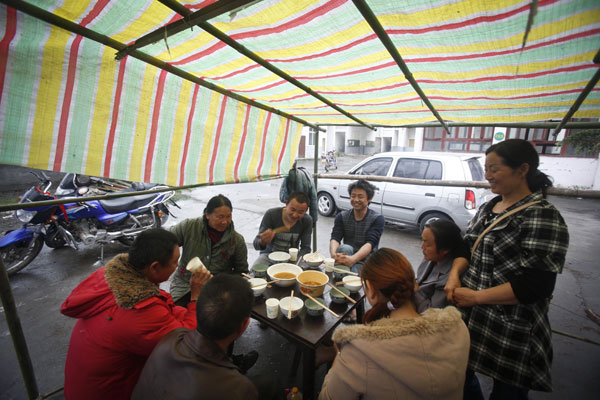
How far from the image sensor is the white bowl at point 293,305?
1.95 m

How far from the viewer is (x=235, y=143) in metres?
3.18

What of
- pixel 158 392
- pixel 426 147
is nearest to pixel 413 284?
pixel 158 392

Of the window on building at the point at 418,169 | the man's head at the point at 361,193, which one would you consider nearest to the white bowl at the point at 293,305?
the man's head at the point at 361,193

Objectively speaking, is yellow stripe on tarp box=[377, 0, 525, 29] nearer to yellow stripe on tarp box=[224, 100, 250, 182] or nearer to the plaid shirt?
the plaid shirt

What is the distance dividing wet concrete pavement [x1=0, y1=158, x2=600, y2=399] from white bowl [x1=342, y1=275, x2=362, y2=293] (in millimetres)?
997

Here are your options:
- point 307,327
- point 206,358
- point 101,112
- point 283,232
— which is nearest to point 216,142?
point 101,112

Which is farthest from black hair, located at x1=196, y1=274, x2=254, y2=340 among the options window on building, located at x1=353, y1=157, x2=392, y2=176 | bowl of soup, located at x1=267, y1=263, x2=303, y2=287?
window on building, located at x1=353, y1=157, x2=392, y2=176

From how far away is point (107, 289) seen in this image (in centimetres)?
151

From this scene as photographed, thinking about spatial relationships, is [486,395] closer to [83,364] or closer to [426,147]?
[83,364]

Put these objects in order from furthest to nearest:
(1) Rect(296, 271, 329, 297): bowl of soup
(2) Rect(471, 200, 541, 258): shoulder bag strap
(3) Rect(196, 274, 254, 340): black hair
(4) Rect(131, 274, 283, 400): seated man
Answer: (1) Rect(296, 271, 329, 297): bowl of soup → (2) Rect(471, 200, 541, 258): shoulder bag strap → (3) Rect(196, 274, 254, 340): black hair → (4) Rect(131, 274, 283, 400): seated man

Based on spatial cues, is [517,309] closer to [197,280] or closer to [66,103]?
[197,280]

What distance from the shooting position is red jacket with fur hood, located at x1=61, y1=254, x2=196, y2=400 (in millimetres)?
1408

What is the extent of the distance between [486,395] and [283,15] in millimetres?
3573

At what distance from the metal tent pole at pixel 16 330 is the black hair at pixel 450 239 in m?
3.02
